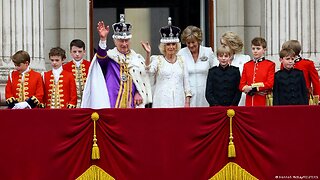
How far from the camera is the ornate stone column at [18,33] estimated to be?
16938 mm

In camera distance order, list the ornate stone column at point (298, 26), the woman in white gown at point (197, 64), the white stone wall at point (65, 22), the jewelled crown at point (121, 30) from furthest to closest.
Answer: the white stone wall at point (65, 22), the ornate stone column at point (298, 26), the woman in white gown at point (197, 64), the jewelled crown at point (121, 30)

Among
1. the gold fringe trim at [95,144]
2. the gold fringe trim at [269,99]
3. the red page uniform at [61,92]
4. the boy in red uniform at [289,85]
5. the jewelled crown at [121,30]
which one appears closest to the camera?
the gold fringe trim at [95,144]

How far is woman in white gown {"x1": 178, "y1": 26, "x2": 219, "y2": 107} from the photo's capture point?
14.9 meters

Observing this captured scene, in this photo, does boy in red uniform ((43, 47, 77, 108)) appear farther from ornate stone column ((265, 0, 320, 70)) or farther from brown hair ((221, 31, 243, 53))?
ornate stone column ((265, 0, 320, 70))

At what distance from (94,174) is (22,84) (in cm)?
246

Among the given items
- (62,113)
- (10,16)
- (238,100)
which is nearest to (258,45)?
(238,100)

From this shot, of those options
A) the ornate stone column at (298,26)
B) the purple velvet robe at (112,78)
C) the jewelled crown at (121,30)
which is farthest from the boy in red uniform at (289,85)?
the ornate stone column at (298,26)

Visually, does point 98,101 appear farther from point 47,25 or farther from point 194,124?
point 47,25

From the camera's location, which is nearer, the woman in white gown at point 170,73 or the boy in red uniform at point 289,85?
the boy in red uniform at point 289,85

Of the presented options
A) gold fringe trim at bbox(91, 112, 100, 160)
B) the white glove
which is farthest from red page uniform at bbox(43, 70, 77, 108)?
gold fringe trim at bbox(91, 112, 100, 160)

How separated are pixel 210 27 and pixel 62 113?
6377 millimetres

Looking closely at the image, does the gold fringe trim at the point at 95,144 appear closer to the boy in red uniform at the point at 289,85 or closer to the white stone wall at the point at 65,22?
the boy in red uniform at the point at 289,85

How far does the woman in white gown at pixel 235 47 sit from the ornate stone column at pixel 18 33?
354cm

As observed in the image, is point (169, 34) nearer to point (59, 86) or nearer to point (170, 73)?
point (170, 73)
